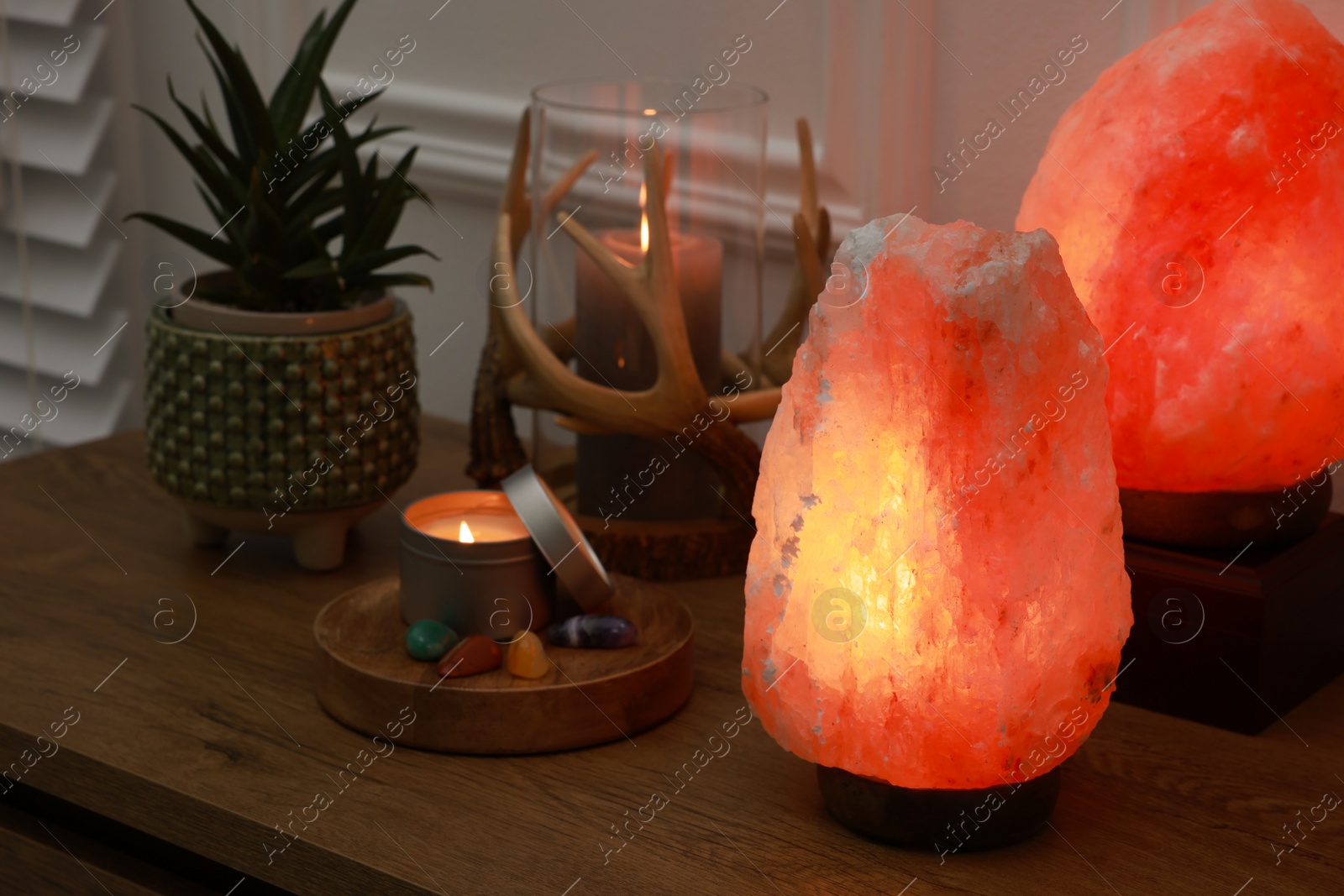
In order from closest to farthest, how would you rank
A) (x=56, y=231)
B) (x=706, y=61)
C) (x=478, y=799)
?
(x=478, y=799), (x=706, y=61), (x=56, y=231)

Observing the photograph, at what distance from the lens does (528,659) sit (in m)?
0.74

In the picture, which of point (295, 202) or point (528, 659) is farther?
point (295, 202)

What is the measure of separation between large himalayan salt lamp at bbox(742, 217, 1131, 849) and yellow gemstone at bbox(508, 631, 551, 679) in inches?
6.9

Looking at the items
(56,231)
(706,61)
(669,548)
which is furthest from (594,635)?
(56,231)

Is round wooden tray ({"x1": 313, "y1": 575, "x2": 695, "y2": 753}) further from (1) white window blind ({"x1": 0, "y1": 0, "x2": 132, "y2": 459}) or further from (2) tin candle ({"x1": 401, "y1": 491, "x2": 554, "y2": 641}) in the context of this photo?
(1) white window blind ({"x1": 0, "y1": 0, "x2": 132, "y2": 459})

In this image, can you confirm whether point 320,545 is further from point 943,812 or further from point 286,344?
point 943,812

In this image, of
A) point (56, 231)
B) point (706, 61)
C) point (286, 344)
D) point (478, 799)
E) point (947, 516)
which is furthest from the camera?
point (56, 231)

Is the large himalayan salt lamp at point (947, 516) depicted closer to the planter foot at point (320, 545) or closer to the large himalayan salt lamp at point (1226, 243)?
the large himalayan salt lamp at point (1226, 243)

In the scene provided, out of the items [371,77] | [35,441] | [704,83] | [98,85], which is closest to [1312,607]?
[704,83]

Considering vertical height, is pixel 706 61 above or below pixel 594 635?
above

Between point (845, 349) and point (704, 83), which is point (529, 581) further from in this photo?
point (704, 83)

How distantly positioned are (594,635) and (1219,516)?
37 centimetres

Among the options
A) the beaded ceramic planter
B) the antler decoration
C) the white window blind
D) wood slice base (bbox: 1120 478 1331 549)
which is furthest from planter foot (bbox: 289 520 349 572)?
the white window blind

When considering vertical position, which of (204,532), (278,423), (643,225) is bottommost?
(204,532)
